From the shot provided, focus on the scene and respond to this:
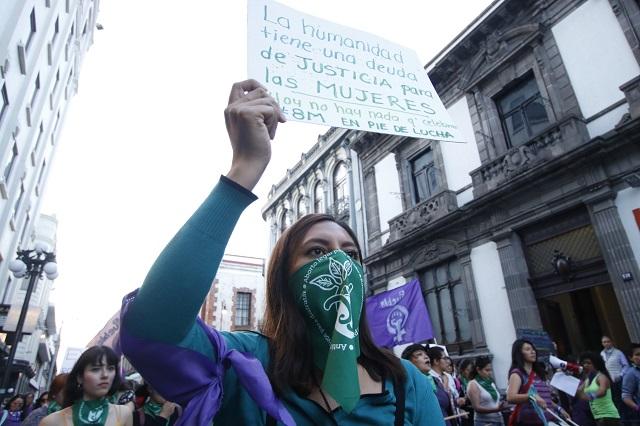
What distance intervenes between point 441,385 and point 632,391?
10.9 ft

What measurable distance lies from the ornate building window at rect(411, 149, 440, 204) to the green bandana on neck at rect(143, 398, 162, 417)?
10487mm

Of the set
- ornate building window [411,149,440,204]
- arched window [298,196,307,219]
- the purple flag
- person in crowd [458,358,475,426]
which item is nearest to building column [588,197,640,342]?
person in crowd [458,358,475,426]

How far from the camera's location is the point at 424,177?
44.8 ft

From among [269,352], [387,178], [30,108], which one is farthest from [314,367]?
[30,108]

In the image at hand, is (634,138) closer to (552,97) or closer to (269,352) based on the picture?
(552,97)

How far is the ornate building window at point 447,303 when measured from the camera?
11008 millimetres

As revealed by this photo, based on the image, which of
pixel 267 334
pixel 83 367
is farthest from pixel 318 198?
pixel 267 334

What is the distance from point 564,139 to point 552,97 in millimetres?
1461

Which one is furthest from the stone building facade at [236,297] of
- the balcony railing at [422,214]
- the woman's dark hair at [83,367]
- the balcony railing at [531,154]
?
the woman's dark hair at [83,367]

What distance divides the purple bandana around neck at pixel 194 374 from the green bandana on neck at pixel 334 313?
0.18m

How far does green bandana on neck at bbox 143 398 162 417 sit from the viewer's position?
3.93 meters

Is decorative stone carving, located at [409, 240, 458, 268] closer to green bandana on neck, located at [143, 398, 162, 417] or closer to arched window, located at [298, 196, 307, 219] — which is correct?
green bandana on neck, located at [143, 398, 162, 417]

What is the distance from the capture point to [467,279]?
427 inches

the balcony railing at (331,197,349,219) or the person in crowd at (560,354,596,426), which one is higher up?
the balcony railing at (331,197,349,219)
